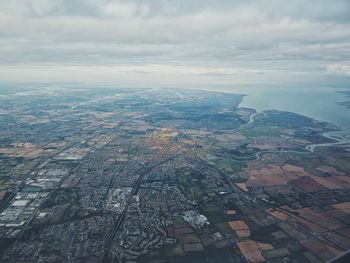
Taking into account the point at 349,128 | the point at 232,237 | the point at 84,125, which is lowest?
the point at 349,128

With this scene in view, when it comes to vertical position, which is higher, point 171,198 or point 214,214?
point 214,214

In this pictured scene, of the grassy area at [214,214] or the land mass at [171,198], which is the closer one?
the land mass at [171,198]

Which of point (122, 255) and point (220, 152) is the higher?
point (122, 255)

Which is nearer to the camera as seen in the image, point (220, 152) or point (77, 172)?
point (77, 172)

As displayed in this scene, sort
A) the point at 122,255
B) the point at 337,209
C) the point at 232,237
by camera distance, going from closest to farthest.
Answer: the point at 122,255
the point at 232,237
the point at 337,209

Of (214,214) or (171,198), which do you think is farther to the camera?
(171,198)

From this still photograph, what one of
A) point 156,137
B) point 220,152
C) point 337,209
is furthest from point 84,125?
point 337,209

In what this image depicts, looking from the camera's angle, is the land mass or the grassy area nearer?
the land mass

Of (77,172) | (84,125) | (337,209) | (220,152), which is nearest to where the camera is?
(337,209)

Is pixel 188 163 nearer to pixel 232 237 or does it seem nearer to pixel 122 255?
pixel 232 237
